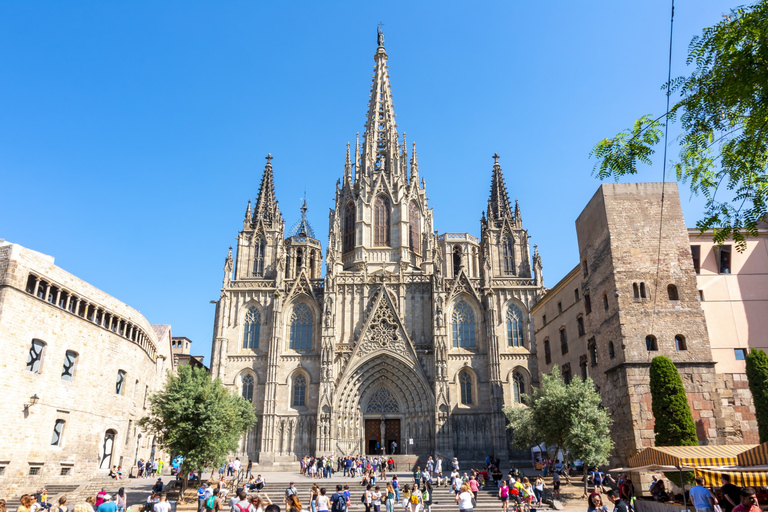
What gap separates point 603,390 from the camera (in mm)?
26297

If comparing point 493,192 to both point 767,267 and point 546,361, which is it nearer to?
point 546,361

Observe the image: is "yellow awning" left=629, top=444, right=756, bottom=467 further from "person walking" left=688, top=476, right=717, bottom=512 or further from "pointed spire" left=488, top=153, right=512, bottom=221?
"pointed spire" left=488, top=153, right=512, bottom=221

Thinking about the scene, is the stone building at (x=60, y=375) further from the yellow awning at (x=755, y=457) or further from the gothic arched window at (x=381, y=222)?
the yellow awning at (x=755, y=457)

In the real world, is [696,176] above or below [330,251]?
below

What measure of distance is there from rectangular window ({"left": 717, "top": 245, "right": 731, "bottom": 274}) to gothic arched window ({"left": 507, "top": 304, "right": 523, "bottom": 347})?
2067cm

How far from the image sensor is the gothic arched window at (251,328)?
149ft

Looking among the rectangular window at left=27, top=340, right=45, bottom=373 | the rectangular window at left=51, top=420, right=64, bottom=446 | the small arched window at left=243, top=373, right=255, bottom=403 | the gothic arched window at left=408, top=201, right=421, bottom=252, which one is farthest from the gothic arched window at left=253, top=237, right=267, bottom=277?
the rectangular window at left=27, top=340, right=45, bottom=373

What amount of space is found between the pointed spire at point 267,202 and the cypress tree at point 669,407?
121 feet

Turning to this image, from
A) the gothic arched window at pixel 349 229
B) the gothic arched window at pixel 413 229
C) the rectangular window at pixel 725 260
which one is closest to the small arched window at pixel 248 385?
the gothic arched window at pixel 349 229

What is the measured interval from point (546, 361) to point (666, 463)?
77.8ft

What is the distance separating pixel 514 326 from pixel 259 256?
23.0 meters

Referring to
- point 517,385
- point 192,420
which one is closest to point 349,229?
point 517,385

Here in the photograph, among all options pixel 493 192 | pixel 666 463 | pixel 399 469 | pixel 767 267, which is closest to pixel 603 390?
pixel 767 267

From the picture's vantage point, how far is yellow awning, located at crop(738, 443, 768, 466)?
1389cm
